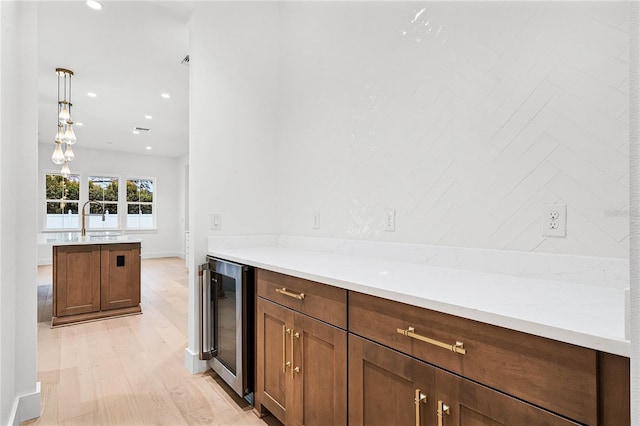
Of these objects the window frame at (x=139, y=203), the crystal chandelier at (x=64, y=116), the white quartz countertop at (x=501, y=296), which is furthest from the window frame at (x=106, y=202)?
the white quartz countertop at (x=501, y=296)

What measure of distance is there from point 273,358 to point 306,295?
0.49 metres

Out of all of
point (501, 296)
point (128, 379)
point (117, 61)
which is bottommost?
point (128, 379)

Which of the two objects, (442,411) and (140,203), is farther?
(140,203)

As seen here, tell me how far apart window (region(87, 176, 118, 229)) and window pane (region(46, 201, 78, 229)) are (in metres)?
0.35

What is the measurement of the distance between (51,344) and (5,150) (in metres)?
2.32

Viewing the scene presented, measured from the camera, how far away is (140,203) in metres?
9.06

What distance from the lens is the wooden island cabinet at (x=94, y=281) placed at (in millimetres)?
3711

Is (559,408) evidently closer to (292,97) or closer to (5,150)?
(5,150)

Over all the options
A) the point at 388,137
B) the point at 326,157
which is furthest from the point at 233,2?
the point at 388,137

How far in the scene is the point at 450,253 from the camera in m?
1.66

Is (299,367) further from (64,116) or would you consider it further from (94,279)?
(64,116)

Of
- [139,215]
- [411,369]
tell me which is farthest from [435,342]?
[139,215]

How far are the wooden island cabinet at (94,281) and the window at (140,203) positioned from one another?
5462 mm

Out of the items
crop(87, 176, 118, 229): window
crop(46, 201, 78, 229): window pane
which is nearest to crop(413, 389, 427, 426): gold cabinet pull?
crop(87, 176, 118, 229): window
